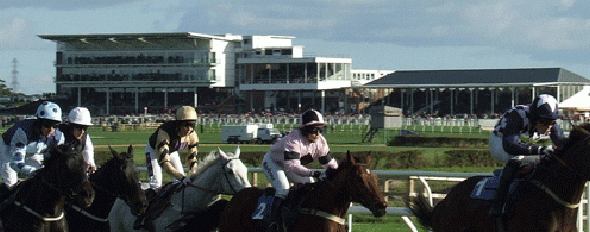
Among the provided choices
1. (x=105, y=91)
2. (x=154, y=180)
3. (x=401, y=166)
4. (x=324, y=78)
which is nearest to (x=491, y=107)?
(x=324, y=78)

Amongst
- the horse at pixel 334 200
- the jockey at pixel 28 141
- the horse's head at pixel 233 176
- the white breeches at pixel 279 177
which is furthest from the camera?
the horse's head at pixel 233 176

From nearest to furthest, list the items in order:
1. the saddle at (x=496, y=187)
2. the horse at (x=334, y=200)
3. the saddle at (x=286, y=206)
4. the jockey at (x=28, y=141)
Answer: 1. the horse at (x=334, y=200)
2. the saddle at (x=286, y=206)
3. the saddle at (x=496, y=187)
4. the jockey at (x=28, y=141)

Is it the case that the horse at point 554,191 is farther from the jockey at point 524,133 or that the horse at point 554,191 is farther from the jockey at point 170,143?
the jockey at point 170,143

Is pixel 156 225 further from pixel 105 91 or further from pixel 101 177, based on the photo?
pixel 105 91

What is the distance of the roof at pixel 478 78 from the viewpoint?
7312 centimetres

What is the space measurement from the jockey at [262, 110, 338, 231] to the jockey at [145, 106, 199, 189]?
114cm

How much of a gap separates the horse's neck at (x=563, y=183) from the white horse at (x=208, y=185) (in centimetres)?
235

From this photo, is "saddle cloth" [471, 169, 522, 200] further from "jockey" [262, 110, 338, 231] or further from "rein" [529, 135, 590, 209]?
"jockey" [262, 110, 338, 231]

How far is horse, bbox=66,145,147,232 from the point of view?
25.5 feet

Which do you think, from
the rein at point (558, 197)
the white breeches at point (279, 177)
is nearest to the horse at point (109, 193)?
the white breeches at point (279, 177)

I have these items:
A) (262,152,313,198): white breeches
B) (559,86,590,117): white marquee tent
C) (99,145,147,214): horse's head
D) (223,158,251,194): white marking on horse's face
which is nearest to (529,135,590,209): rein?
(262,152,313,198): white breeches

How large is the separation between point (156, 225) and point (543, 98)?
334 cm

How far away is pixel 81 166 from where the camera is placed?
23.2ft

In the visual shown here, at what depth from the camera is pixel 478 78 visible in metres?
75.8
